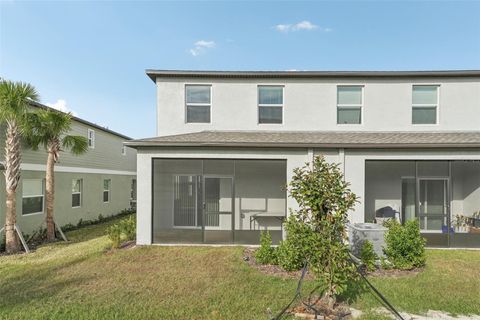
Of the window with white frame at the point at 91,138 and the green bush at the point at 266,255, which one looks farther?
the window with white frame at the point at 91,138

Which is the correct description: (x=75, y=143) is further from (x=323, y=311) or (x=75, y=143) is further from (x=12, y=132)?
(x=323, y=311)

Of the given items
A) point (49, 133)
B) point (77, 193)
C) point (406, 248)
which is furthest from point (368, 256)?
point (77, 193)

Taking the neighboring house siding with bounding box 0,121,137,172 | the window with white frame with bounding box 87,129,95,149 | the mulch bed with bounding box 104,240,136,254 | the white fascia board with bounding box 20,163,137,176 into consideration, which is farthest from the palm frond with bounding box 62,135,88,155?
the mulch bed with bounding box 104,240,136,254

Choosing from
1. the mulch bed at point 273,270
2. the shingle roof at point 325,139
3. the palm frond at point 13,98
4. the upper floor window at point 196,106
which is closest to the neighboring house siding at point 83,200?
the palm frond at point 13,98

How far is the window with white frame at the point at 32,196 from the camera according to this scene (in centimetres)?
1070

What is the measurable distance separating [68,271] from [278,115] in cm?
873

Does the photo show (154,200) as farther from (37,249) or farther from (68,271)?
(37,249)

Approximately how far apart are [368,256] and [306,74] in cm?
712

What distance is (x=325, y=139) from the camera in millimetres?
9359

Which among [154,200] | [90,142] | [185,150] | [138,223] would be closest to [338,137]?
[185,150]

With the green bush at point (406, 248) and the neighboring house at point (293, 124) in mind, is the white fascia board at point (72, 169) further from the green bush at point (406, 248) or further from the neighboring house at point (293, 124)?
the green bush at point (406, 248)

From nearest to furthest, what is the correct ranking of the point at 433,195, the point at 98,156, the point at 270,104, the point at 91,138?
the point at 270,104, the point at 433,195, the point at 91,138, the point at 98,156

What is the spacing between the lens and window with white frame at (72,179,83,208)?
1366cm

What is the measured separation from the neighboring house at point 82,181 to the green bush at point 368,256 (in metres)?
12.1
